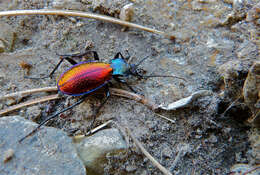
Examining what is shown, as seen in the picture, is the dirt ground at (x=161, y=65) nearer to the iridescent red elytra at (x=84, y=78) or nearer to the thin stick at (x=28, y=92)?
the thin stick at (x=28, y=92)

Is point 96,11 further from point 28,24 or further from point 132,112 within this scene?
point 132,112

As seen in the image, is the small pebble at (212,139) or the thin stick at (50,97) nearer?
the small pebble at (212,139)

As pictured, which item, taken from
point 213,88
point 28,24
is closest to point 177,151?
point 213,88

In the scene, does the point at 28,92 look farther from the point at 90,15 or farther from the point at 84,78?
the point at 90,15

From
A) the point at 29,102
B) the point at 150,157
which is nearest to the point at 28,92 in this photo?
the point at 29,102

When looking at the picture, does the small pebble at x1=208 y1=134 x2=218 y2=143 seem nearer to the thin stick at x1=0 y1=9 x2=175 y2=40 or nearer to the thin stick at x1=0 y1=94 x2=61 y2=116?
the thin stick at x1=0 y1=9 x2=175 y2=40

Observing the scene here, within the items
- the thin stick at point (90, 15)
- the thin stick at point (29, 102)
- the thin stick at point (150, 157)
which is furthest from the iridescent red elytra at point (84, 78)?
the thin stick at point (150, 157)
